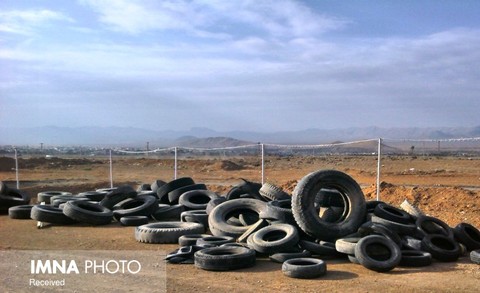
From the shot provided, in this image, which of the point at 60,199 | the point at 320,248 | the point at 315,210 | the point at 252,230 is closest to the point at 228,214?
the point at 252,230

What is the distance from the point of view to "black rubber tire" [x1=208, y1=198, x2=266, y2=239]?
465 inches

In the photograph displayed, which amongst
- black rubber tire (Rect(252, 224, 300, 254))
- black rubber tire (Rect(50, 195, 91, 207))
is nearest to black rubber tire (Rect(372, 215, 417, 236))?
black rubber tire (Rect(252, 224, 300, 254))

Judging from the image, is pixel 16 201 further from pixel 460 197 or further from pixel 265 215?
pixel 460 197

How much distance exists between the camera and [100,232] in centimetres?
1359

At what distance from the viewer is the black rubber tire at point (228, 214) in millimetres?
11805

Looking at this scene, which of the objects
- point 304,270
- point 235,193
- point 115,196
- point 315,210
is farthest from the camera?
point 115,196

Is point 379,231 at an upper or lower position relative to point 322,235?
upper

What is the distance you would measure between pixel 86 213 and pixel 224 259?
6.41 metres

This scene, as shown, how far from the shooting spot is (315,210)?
35.4 ft

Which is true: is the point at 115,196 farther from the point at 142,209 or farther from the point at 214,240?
the point at 214,240

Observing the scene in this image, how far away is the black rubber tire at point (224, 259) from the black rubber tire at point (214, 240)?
0.72 m

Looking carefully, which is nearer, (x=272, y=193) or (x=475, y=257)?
(x=475, y=257)

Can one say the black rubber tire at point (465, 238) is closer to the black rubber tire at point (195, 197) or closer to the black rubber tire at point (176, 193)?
the black rubber tire at point (195, 197)

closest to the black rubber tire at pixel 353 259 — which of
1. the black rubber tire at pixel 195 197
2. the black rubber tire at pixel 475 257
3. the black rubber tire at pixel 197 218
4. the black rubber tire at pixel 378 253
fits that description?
the black rubber tire at pixel 378 253
